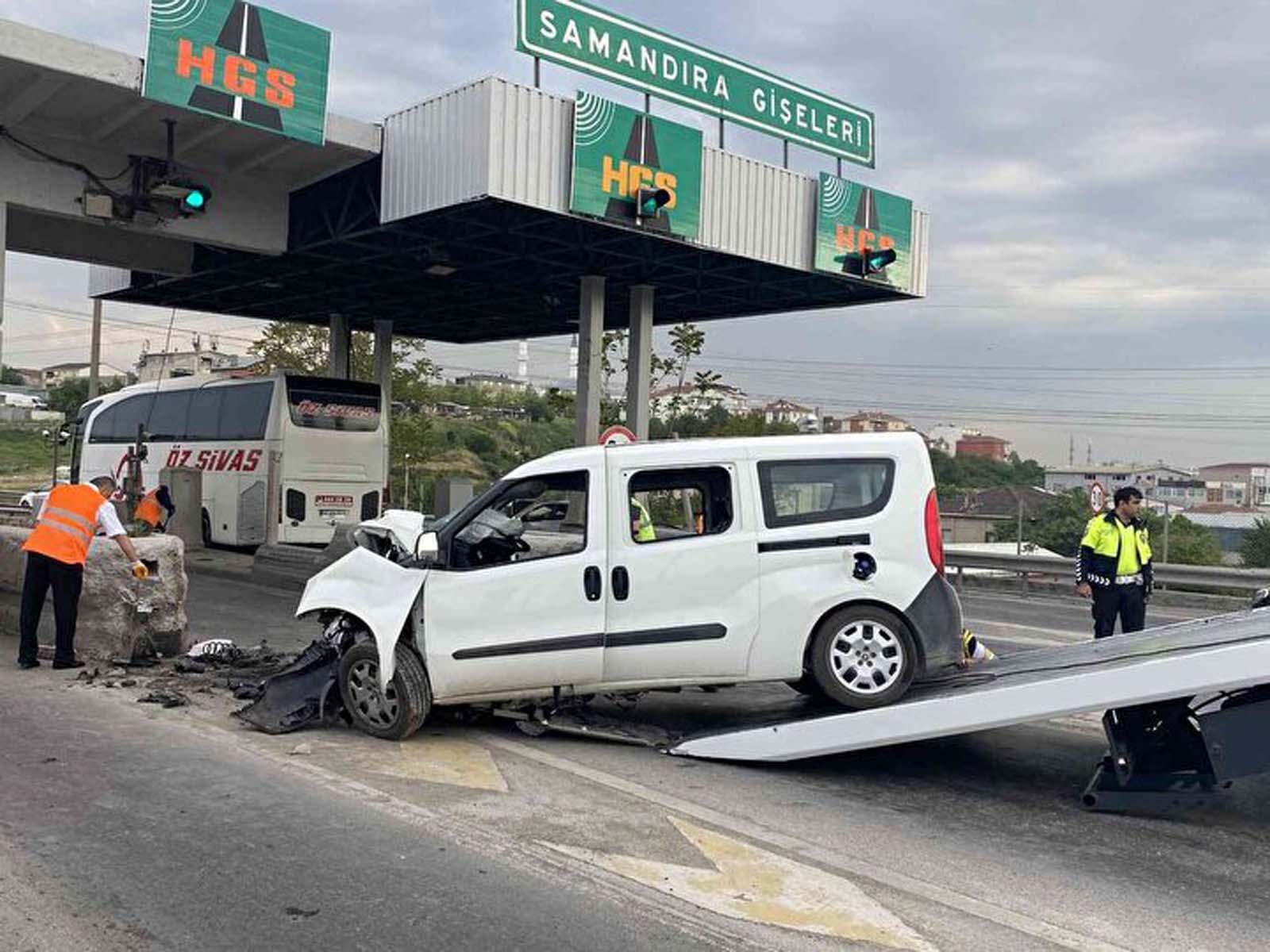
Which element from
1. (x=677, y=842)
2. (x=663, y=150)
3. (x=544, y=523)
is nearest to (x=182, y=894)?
(x=677, y=842)

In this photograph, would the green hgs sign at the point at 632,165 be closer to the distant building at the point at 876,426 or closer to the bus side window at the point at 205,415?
the distant building at the point at 876,426

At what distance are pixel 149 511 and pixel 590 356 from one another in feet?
26.7

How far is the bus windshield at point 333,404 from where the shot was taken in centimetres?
1989

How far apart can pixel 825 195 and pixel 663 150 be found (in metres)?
3.16

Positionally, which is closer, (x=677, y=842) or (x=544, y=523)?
(x=677, y=842)

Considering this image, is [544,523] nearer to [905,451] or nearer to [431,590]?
[431,590]

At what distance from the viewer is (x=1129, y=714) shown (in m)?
5.55

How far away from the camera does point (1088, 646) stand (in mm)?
6906

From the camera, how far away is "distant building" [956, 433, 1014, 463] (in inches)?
3110

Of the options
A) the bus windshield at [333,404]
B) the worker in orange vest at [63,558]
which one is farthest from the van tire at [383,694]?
the bus windshield at [333,404]

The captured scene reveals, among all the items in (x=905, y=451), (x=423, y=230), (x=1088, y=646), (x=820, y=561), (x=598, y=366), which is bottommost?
(x=1088, y=646)

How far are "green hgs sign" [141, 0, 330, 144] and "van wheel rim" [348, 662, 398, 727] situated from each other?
26.1 ft

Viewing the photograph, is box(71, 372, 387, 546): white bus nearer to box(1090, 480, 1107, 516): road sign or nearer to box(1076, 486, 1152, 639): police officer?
box(1090, 480, 1107, 516): road sign

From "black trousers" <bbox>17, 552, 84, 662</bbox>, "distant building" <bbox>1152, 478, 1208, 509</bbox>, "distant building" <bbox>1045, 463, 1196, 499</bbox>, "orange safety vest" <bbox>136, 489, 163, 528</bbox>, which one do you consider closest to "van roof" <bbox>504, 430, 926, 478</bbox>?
"black trousers" <bbox>17, 552, 84, 662</bbox>
